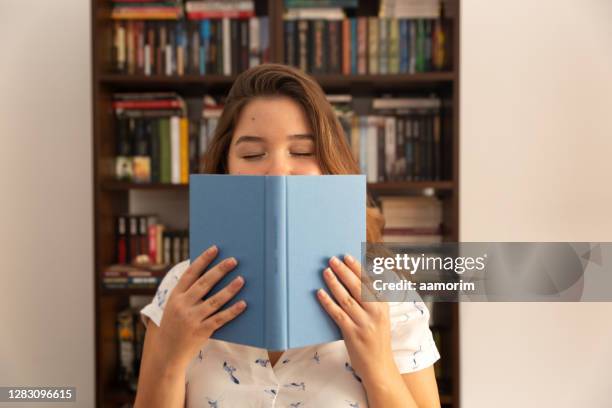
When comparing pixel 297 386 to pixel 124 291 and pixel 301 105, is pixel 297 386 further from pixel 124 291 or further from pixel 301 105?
pixel 124 291

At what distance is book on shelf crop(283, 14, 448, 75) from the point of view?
1.79 meters

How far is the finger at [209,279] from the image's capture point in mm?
784

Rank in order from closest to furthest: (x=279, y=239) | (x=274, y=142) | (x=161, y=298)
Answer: (x=279, y=239), (x=274, y=142), (x=161, y=298)

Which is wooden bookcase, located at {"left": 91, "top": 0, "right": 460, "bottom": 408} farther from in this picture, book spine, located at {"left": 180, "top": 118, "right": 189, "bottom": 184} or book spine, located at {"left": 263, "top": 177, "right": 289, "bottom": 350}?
→ book spine, located at {"left": 263, "top": 177, "right": 289, "bottom": 350}

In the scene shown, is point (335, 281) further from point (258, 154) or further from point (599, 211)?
point (599, 211)

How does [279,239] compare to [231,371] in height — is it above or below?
above

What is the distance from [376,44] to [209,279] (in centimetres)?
124

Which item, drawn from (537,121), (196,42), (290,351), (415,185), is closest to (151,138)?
(196,42)

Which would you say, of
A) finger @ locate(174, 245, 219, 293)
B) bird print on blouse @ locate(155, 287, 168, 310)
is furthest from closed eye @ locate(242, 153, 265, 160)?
bird print on blouse @ locate(155, 287, 168, 310)

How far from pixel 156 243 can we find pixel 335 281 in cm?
123

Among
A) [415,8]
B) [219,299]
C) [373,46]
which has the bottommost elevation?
[219,299]

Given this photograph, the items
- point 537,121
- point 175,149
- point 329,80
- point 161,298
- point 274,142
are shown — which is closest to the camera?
point 274,142

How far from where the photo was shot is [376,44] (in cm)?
179

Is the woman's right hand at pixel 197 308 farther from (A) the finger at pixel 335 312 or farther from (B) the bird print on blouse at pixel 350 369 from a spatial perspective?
(B) the bird print on blouse at pixel 350 369
